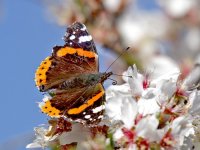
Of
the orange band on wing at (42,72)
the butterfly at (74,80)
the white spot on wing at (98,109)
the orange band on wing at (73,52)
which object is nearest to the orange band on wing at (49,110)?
the butterfly at (74,80)

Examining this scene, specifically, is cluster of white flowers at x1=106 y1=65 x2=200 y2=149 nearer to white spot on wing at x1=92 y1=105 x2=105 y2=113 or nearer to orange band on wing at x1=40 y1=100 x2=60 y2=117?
white spot on wing at x1=92 y1=105 x2=105 y2=113

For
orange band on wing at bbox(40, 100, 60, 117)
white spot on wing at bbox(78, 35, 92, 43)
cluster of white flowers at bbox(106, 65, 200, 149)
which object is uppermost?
white spot on wing at bbox(78, 35, 92, 43)

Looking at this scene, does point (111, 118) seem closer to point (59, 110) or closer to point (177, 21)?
point (59, 110)

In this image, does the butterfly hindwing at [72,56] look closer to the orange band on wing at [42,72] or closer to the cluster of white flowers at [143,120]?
the orange band on wing at [42,72]

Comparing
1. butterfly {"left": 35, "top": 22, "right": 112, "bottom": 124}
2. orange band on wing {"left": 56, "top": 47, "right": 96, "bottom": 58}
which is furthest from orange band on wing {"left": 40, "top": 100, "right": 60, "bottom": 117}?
orange band on wing {"left": 56, "top": 47, "right": 96, "bottom": 58}

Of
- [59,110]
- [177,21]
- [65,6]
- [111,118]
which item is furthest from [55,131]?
[177,21]

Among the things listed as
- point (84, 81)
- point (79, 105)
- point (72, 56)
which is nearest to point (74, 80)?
point (84, 81)
